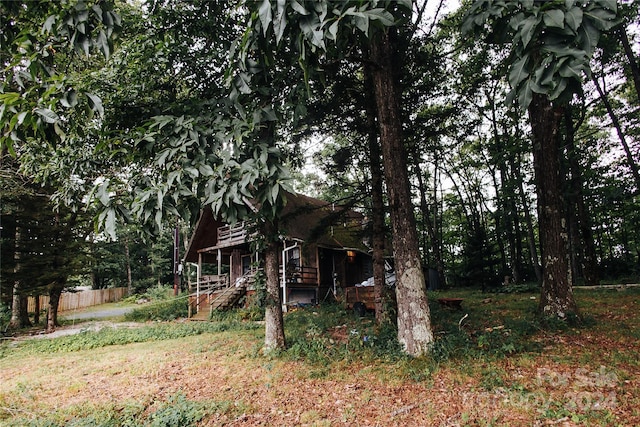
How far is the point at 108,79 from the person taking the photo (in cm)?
570

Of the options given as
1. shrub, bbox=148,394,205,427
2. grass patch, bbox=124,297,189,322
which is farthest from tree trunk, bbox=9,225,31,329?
shrub, bbox=148,394,205,427

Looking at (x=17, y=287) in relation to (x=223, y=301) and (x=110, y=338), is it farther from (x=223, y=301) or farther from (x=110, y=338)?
(x=223, y=301)

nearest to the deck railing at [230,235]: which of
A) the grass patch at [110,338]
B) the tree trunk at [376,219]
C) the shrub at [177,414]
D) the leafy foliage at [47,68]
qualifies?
the grass patch at [110,338]

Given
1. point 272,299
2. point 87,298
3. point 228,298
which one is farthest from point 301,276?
point 87,298

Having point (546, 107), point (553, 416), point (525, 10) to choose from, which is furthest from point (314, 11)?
point (546, 107)

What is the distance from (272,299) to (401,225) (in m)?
2.76

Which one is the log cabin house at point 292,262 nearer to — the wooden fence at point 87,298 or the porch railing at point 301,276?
the porch railing at point 301,276

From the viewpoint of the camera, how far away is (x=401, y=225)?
5645mm

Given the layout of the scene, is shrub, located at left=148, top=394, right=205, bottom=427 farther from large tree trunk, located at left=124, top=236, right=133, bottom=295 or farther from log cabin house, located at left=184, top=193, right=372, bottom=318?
large tree trunk, located at left=124, top=236, right=133, bottom=295

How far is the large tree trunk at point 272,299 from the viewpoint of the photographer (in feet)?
20.5

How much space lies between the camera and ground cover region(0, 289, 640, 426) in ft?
12.2

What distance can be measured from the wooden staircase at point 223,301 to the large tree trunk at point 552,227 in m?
12.5

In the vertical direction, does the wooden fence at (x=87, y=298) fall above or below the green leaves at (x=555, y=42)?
below

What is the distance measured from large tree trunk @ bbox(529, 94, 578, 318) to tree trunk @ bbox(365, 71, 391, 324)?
10.7 ft
